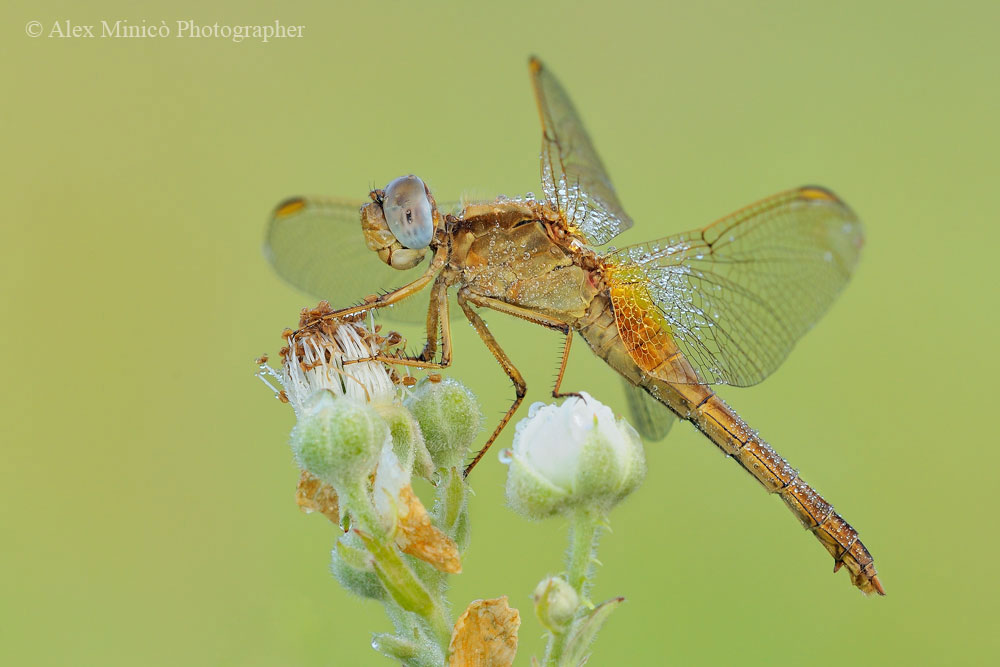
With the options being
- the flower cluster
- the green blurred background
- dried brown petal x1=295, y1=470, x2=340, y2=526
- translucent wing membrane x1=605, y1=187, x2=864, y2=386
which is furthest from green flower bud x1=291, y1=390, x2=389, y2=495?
translucent wing membrane x1=605, y1=187, x2=864, y2=386

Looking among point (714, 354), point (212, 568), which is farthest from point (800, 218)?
point (212, 568)

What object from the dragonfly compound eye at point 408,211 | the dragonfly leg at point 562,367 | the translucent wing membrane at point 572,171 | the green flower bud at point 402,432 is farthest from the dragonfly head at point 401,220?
the green flower bud at point 402,432

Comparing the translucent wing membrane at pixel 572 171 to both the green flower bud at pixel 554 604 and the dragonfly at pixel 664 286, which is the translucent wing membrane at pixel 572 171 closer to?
the dragonfly at pixel 664 286

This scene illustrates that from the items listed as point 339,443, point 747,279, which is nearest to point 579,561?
A: point 339,443

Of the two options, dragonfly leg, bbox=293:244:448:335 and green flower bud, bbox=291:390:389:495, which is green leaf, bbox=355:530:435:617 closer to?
green flower bud, bbox=291:390:389:495

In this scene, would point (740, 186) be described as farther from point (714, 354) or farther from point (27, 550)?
point (27, 550)

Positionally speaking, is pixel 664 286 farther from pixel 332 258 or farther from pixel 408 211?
pixel 332 258
